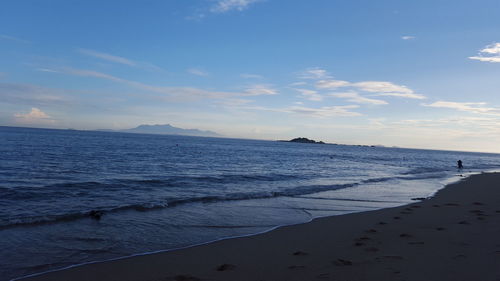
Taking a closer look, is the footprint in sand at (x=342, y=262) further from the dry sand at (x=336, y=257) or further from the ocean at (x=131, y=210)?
the ocean at (x=131, y=210)

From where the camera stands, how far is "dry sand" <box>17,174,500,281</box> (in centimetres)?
603

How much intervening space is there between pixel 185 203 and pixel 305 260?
8.61m

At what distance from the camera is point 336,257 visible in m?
7.17

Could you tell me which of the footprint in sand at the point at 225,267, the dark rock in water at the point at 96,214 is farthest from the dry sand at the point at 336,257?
the dark rock in water at the point at 96,214

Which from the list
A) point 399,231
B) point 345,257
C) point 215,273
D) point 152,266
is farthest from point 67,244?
point 399,231

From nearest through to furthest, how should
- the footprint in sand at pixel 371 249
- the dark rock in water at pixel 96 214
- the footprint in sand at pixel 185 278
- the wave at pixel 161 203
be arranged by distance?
the footprint in sand at pixel 185 278 → the footprint in sand at pixel 371 249 → the wave at pixel 161 203 → the dark rock in water at pixel 96 214

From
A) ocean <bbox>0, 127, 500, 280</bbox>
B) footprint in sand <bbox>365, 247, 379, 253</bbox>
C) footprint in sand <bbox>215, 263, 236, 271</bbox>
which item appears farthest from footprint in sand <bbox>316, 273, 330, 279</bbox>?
ocean <bbox>0, 127, 500, 280</bbox>

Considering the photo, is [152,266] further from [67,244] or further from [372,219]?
[372,219]

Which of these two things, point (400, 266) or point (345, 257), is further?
point (345, 257)

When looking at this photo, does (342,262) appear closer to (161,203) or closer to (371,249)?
(371,249)

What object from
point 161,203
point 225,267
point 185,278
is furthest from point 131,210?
point 185,278

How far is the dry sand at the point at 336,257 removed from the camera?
6.03 m

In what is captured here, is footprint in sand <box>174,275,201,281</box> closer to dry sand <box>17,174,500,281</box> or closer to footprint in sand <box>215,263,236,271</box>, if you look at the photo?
dry sand <box>17,174,500,281</box>

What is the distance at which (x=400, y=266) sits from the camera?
6.25 meters
